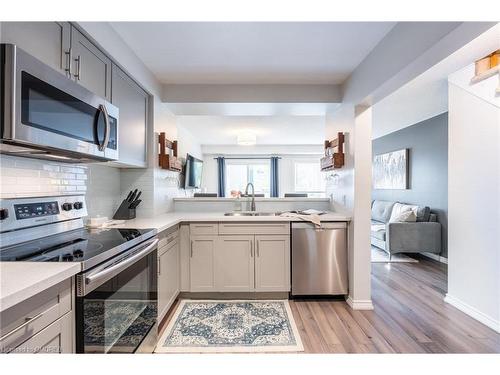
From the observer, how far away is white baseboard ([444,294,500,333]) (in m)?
2.27

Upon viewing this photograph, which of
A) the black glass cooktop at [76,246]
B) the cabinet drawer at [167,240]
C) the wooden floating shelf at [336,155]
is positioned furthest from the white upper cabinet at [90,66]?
the wooden floating shelf at [336,155]

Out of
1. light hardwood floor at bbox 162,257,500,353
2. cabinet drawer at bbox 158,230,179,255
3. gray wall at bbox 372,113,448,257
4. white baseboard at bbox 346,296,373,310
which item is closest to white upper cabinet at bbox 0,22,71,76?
cabinet drawer at bbox 158,230,179,255

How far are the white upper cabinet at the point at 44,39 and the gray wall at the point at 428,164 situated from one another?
201 inches

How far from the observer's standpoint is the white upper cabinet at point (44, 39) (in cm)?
Result: 112

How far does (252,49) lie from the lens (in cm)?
226

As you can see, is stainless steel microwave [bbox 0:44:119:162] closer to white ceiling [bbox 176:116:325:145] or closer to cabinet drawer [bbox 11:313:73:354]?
cabinet drawer [bbox 11:313:73:354]

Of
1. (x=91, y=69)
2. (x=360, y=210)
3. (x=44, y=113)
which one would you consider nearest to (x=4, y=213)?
(x=44, y=113)

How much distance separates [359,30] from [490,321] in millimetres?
2654

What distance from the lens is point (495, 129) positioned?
91.2 inches

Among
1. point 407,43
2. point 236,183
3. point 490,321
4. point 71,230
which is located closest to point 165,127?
point 71,230

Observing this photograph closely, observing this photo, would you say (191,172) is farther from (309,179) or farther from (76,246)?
(309,179)

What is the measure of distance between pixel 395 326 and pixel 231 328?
4.66 feet

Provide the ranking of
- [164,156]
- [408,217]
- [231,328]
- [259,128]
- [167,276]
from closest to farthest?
[231,328]
[167,276]
[164,156]
[408,217]
[259,128]
